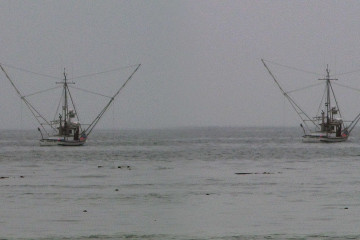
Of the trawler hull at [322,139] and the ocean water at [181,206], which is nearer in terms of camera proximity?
the ocean water at [181,206]

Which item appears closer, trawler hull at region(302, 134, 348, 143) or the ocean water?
the ocean water

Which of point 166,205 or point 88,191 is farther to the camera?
point 88,191

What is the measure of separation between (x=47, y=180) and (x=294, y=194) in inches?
766

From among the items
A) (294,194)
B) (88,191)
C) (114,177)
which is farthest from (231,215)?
(114,177)

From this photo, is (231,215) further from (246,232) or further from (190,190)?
(190,190)

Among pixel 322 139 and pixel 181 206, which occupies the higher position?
pixel 322 139

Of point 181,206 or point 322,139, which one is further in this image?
point 322,139

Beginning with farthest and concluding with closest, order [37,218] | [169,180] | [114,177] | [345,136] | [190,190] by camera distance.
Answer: [345,136], [114,177], [169,180], [190,190], [37,218]

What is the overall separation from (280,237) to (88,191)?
2000cm

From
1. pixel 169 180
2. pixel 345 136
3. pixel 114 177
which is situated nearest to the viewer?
pixel 169 180

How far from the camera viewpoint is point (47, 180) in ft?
179

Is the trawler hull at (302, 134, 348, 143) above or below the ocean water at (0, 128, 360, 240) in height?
above

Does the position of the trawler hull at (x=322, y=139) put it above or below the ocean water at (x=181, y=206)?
above

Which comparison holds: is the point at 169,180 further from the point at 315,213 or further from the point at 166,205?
the point at 315,213
